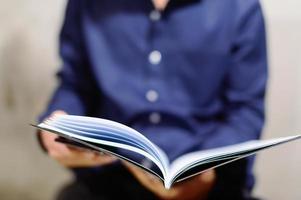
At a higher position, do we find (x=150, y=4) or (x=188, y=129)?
(x=150, y=4)

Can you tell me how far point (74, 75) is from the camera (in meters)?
0.77

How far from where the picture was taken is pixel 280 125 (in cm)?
78

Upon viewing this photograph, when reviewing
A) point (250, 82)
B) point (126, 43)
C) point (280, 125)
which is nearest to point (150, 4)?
point (126, 43)

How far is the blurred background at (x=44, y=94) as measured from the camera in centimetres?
75

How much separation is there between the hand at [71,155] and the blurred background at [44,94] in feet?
0.33

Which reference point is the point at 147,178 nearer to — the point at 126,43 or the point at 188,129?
the point at 188,129

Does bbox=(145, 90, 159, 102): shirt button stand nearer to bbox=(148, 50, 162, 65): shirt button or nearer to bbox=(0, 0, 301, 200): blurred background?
bbox=(148, 50, 162, 65): shirt button

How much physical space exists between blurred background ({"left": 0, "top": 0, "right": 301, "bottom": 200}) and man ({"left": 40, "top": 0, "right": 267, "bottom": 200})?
0.14 ft

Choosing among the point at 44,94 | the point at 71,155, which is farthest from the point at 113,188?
the point at 44,94

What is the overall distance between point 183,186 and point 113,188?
0.16 m

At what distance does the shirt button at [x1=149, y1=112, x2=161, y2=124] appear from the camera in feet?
2.36

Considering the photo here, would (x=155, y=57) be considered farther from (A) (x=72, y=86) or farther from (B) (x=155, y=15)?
Result: (A) (x=72, y=86)

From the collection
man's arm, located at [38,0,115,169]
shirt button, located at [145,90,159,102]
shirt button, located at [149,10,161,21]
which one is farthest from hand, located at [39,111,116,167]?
shirt button, located at [149,10,161,21]

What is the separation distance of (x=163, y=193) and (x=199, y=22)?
272 mm
